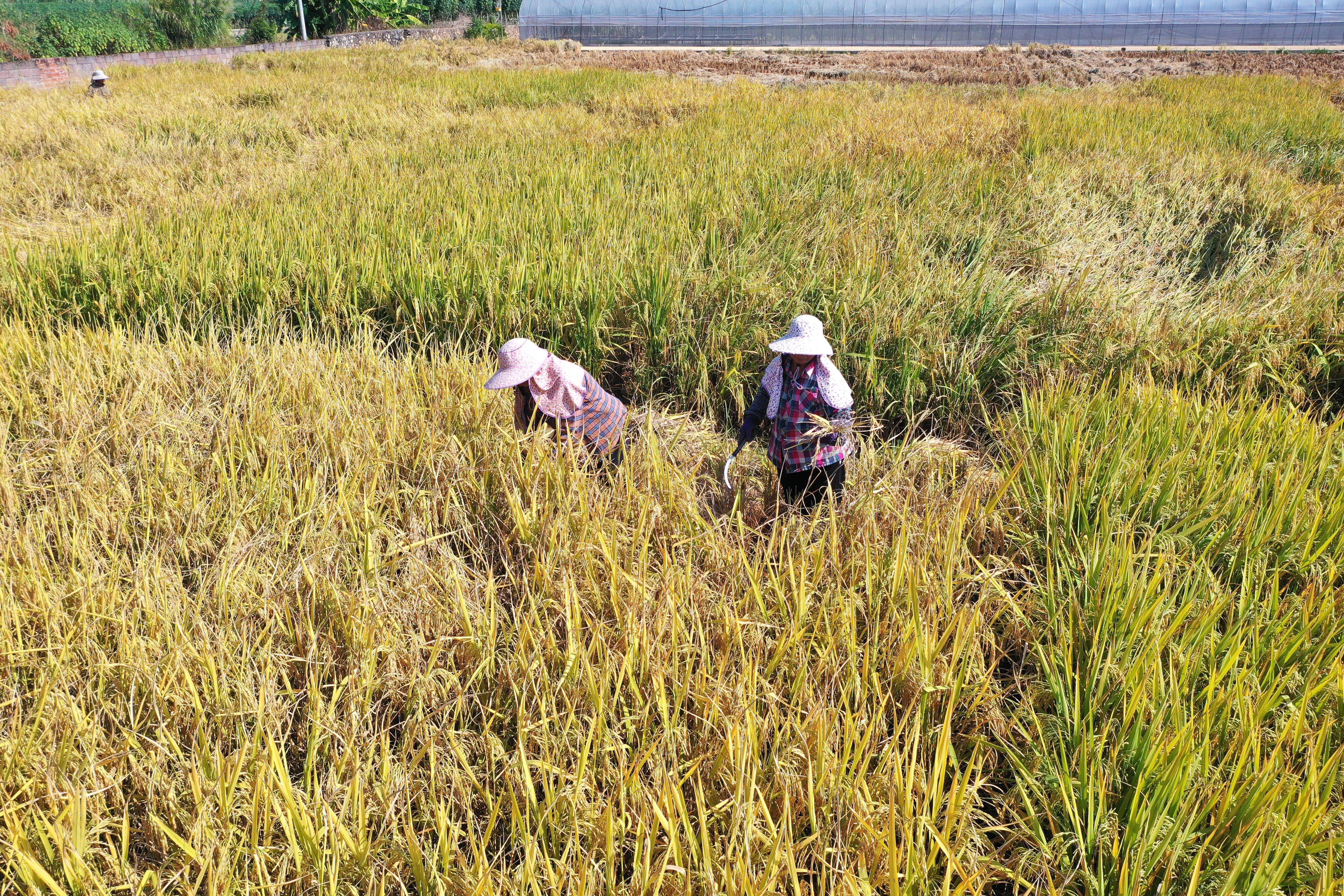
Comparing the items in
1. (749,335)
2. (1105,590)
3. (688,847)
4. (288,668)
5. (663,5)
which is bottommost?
(688,847)

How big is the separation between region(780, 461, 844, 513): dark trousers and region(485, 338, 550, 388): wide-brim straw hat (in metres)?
0.80

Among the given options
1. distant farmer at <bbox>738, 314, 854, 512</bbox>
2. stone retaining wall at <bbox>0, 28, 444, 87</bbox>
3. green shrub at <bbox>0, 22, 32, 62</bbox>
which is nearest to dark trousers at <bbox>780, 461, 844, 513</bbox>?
distant farmer at <bbox>738, 314, 854, 512</bbox>

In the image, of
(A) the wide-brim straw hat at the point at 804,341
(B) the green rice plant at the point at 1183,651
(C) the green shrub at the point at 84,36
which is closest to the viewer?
(B) the green rice plant at the point at 1183,651

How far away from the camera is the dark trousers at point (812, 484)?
7.34 feet

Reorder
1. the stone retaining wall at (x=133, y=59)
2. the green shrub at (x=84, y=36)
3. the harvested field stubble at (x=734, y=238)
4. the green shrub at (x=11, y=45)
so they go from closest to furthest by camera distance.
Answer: the harvested field stubble at (x=734, y=238), the stone retaining wall at (x=133, y=59), the green shrub at (x=11, y=45), the green shrub at (x=84, y=36)

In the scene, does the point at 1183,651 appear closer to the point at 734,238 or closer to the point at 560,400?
the point at 560,400

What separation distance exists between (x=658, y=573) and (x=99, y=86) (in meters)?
12.8

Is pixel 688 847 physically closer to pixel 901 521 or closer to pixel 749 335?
pixel 901 521

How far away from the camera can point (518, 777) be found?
1310 mm

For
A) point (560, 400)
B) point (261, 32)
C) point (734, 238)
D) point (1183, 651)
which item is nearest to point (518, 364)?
point (560, 400)

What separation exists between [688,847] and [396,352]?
282 centimetres

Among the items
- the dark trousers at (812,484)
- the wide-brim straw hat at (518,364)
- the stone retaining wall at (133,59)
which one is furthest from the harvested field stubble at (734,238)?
the stone retaining wall at (133,59)

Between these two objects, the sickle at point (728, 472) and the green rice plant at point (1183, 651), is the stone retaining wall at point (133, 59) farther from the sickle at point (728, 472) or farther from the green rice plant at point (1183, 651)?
the green rice plant at point (1183, 651)

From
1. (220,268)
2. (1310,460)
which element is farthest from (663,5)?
(1310,460)
